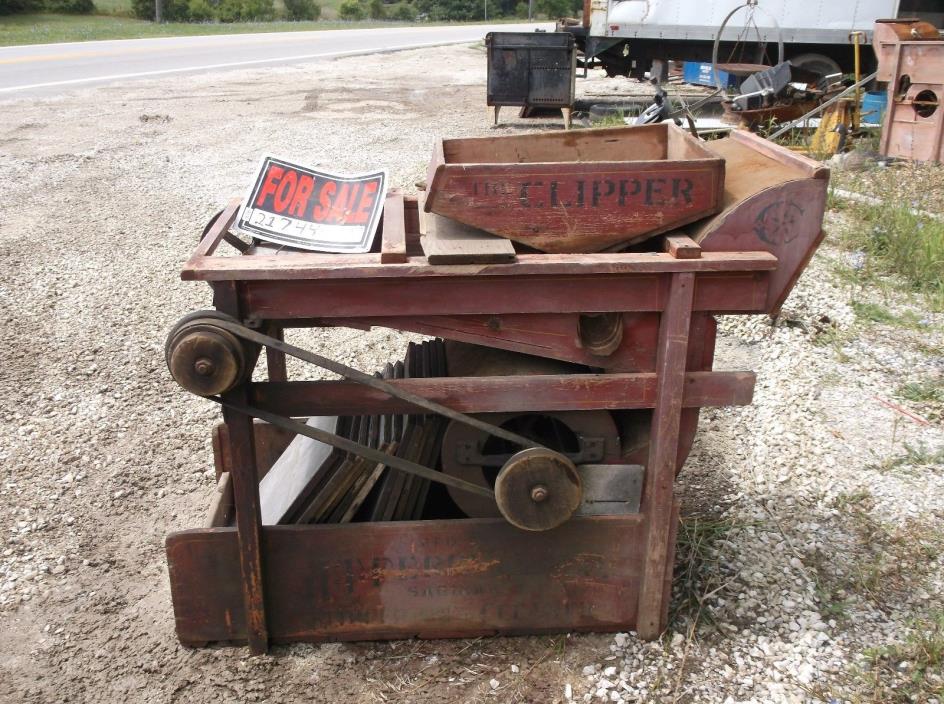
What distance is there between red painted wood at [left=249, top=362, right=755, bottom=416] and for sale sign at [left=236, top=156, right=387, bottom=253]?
1.42ft

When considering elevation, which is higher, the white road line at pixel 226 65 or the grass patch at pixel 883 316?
the white road line at pixel 226 65

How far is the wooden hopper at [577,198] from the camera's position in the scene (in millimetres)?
2512

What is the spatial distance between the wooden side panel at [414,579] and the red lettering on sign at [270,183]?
1038 mm

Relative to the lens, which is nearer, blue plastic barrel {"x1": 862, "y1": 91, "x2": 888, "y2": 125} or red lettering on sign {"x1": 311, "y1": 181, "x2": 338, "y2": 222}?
red lettering on sign {"x1": 311, "y1": 181, "x2": 338, "y2": 222}

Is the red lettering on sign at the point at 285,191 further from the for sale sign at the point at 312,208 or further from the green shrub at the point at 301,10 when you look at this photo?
the green shrub at the point at 301,10

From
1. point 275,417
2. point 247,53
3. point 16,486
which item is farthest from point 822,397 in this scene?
point 247,53

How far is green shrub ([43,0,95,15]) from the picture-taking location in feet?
132

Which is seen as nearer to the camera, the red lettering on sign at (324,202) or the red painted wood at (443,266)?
the red painted wood at (443,266)

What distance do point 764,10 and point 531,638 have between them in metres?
11.4

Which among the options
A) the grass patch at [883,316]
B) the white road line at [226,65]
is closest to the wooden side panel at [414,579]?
the grass patch at [883,316]

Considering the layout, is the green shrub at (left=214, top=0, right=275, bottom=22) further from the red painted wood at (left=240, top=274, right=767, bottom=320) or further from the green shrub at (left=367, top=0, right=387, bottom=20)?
the red painted wood at (left=240, top=274, right=767, bottom=320)

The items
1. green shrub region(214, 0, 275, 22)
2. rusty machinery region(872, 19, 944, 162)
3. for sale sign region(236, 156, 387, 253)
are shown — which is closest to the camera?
A: for sale sign region(236, 156, 387, 253)

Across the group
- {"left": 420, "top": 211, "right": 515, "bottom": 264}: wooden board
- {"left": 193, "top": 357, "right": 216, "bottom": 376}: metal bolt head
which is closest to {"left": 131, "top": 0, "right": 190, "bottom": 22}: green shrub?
{"left": 420, "top": 211, "right": 515, "bottom": 264}: wooden board

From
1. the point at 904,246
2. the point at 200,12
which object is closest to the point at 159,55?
the point at 904,246
